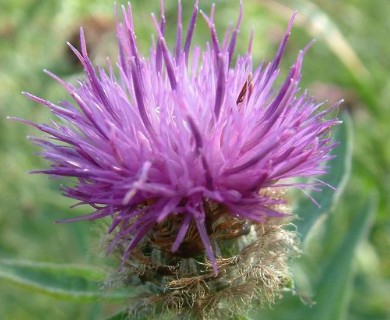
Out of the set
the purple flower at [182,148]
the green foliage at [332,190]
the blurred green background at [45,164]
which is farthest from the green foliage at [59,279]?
the blurred green background at [45,164]

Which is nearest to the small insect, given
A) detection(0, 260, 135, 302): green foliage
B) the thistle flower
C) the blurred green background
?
the thistle flower

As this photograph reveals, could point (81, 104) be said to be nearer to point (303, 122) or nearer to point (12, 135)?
point (303, 122)

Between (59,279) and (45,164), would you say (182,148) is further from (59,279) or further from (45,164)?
(45,164)

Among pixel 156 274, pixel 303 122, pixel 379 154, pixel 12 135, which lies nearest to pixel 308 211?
pixel 303 122

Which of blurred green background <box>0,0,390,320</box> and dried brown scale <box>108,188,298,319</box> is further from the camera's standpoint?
blurred green background <box>0,0,390,320</box>

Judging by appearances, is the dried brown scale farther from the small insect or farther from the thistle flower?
the small insect

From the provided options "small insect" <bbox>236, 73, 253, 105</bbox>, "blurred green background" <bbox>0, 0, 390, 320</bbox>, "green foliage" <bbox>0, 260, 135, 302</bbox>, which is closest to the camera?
"small insect" <bbox>236, 73, 253, 105</bbox>

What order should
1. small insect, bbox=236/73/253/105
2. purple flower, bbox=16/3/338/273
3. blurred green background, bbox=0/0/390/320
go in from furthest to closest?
1. blurred green background, bbox=0/0/390/320
2. small insect, bbox=236/73/253/105
3. purple flower, bbox=16/3/338/273
